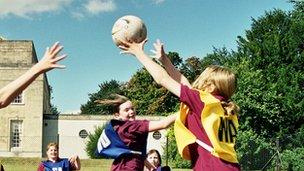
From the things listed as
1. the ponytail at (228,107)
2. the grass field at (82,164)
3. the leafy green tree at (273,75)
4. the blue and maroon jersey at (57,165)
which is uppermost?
the leafy green tree at (273,75)

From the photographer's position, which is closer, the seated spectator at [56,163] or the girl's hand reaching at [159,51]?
the girl's hand reaching at [159,51]

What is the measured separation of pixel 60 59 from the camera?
537cm

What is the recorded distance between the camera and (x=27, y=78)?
16.8ft

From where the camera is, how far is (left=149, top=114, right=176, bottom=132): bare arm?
822 centimetres

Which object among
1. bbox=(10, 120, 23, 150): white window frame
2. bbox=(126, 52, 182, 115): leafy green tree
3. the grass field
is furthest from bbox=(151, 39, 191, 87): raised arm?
bbox=(126, 52, 182, 115): leafy green tree

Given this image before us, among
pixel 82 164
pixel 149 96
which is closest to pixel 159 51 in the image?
pixel 82 164

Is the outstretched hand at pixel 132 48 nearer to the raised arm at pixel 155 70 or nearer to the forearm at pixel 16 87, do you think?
the raised arm at pixel 155 70

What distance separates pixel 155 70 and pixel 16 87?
→ 140 cm

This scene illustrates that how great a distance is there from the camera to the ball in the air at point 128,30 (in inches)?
290

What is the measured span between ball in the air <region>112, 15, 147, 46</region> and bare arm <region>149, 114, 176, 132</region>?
1.06 m

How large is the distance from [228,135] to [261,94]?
47717mm

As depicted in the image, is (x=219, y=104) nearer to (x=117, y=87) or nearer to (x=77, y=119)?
(x=77, y=119)

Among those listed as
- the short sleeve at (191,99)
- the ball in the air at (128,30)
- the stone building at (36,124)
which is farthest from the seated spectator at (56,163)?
the stone building at (36,124)

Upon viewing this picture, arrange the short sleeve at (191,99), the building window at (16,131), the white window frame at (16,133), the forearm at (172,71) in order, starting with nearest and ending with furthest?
the short sleeve at (191,99)
the forearm at (172,71)
the white window frame at (16,133)
the building window at (16,131)
